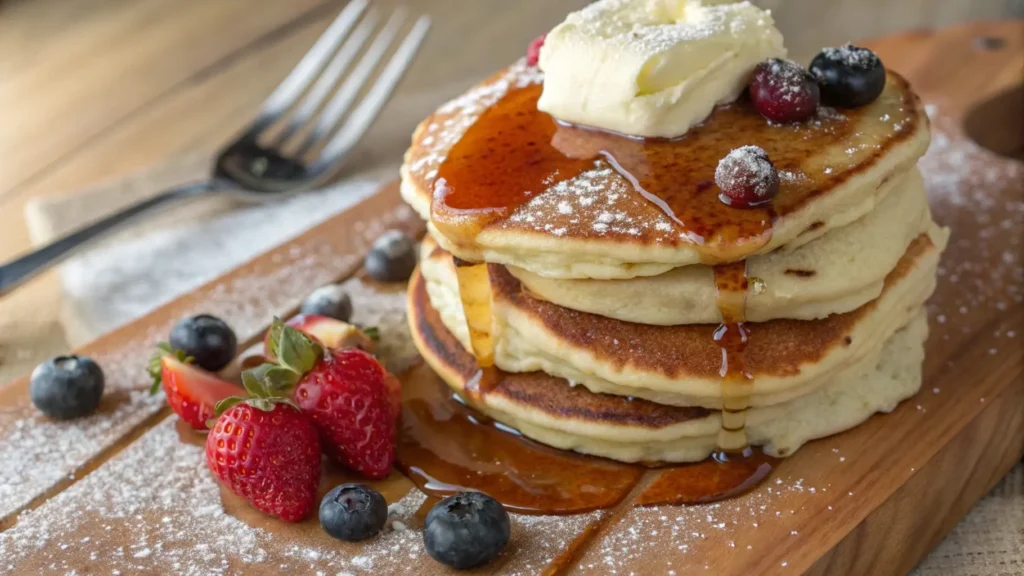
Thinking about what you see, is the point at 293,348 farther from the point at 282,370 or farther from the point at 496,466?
the point at 496,466

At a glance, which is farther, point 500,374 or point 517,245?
point 500,374

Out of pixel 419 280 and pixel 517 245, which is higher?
pixel 517 245

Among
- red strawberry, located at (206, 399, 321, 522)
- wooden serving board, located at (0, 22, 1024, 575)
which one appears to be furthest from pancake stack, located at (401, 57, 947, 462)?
red strawberry, located at (206, 399, 321, 522)

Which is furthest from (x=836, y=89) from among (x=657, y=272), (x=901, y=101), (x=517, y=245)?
(x=517, y=245)

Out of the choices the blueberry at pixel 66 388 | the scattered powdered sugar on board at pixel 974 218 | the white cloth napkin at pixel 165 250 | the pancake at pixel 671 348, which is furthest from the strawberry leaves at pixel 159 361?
the scattered powdered sugar on board at pixel 974 218

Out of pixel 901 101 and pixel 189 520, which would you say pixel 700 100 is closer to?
pixel 901 101

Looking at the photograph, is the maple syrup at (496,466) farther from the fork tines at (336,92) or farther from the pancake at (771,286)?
the fork tines at (336,92)

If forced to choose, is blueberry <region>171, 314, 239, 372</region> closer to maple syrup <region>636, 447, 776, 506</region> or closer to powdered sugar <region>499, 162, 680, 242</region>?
powdered sugar <region>499, 162, 680, 242</region>
